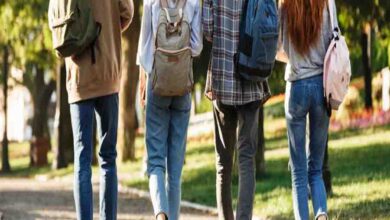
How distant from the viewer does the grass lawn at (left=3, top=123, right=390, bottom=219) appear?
39.1 ft

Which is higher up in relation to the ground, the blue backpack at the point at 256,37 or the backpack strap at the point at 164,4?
the backpack strap at the point at 164,4

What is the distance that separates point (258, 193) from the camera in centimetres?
1498

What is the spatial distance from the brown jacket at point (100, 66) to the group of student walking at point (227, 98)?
0.06ft

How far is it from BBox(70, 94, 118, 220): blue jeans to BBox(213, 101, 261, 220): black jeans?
909 millimetres

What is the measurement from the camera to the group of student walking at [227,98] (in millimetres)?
8180

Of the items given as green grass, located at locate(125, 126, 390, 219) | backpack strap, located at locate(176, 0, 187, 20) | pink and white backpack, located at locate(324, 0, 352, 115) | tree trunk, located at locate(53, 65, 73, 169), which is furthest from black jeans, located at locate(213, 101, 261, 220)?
tree trunk, located at locate(53, 65, 73, 169)

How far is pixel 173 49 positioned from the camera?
26.9 feet

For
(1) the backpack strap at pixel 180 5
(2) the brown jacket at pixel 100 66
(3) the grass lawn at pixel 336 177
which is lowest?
(3) the grass lawn at pixel 336 177

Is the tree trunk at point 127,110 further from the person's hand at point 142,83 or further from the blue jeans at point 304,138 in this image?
the blue jeans at point 304,138

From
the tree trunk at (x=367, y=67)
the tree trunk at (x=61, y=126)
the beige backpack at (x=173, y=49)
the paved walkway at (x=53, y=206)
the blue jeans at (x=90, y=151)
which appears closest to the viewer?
the blue jeans at (x=90, y=151)

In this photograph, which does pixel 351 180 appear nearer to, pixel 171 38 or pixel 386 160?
pixel 386 160

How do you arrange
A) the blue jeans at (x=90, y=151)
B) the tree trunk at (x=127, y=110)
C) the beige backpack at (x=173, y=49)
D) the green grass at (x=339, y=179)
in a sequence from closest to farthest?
the blue jeans at (x=90, y=151), the beige backpack at (x=173, y=49), the green grass at (x=339, y=179), the tree trunk at (x=127, y=110)

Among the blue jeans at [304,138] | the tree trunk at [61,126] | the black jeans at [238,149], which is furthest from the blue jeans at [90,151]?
the tree trunk at [61,126]

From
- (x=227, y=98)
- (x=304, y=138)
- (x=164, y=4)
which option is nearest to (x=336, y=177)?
(x=304, y=138)
